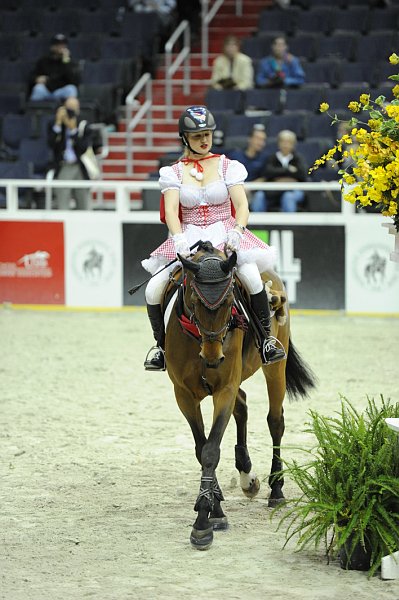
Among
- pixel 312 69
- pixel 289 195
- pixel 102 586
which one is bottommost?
pixel 102 586

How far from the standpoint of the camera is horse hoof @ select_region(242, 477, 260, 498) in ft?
24.7

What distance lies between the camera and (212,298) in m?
6.12

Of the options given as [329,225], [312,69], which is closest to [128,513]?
[329,225]

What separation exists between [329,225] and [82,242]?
3.34 m

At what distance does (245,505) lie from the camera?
7449 millimetres

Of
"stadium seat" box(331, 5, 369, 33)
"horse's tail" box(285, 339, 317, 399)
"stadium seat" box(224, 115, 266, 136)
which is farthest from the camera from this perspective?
"stadium seat" box(331, 5, 369, 33)

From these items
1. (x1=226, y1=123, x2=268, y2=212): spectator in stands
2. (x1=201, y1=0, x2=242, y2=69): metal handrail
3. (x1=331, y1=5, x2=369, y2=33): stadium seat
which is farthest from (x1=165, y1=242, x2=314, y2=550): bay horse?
(x1=201, y1=0, x2=242, y2=69): metal handrail

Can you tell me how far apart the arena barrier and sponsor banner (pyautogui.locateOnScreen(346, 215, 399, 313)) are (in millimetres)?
13

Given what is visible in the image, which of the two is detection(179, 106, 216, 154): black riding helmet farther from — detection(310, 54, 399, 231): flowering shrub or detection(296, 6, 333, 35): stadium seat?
detection(296, 6, 333, 35): stadium seat

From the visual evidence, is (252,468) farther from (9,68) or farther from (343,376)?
(9,68)

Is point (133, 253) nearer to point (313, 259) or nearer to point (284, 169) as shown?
point (284, 169)

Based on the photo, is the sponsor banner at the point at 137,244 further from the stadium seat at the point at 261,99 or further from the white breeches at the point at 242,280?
the white breeches at the point at 242,280

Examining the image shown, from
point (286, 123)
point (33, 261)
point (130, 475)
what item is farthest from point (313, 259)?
point (130, 475)

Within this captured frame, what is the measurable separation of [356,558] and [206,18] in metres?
16.4
